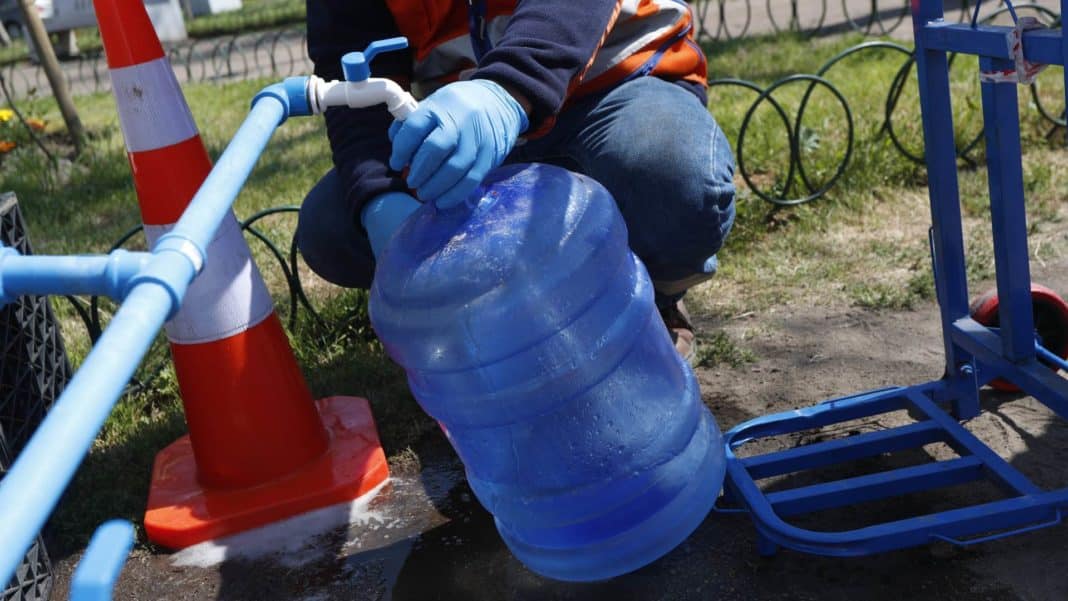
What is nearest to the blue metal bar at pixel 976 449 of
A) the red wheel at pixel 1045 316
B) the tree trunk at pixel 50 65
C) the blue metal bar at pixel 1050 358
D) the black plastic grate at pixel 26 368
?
the blue metal bar at pixel 1050 358

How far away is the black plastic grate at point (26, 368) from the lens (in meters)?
2.14

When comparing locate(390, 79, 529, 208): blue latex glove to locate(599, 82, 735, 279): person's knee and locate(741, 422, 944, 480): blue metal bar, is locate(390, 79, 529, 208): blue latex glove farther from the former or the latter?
locate(741, 422, 944, 480): blue metal bar

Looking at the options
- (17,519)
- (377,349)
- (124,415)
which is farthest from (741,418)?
(17,519)

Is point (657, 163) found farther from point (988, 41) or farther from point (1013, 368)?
point (1013, 368)

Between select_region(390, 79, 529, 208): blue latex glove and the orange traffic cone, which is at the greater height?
select_region(390, 79, 529, 208): blue latex glove

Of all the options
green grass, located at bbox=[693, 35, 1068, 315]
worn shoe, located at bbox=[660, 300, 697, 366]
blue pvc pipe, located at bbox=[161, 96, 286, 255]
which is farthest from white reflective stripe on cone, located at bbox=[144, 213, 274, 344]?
green grass, located at bbox=[693, 35, 1068, 315]

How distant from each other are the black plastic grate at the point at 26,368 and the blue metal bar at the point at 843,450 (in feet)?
4.57

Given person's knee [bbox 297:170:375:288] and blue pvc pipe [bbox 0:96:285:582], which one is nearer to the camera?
blue pvc pipe [bbox 0:96:285:582]

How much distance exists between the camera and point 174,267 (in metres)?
1.08

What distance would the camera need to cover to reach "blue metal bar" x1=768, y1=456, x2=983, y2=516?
1.92m

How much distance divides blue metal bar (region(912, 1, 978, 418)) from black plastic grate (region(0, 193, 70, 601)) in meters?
1.87

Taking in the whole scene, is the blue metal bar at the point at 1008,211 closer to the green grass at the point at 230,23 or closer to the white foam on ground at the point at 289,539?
the white foam on ground at the point at 289,539

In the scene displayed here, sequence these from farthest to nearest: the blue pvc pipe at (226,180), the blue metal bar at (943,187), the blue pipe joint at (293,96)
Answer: the blue metal bar at (943,187) → the blue pipe joint at (293,96) → the blue pvc pipe at (226,180)

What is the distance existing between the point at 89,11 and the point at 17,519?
1456 centimetres
